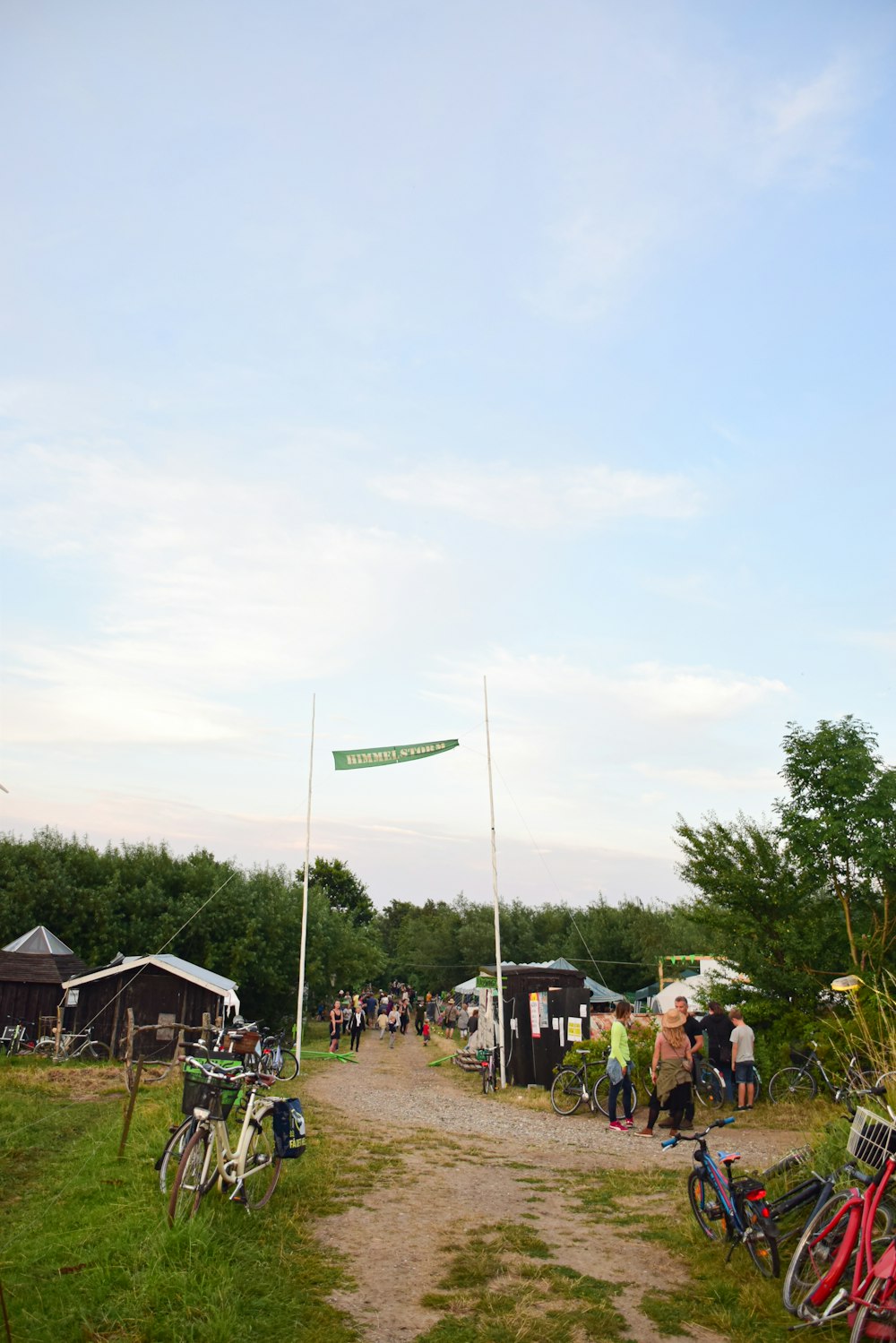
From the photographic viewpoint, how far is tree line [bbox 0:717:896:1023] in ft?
52.7

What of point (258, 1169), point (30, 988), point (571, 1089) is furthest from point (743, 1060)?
point (30, 988)

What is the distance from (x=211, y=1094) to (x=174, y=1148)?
951mm

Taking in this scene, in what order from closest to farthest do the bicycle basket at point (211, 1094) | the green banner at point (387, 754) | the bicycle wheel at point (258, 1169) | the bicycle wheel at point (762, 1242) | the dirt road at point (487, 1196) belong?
the dirt road at point (487, 1196), the bicycle wheel at point (762, 1242), the bicycle basket at point (211, 1094), the bicycle wheel at point (258, 1169), the green banner at point (387, 754)

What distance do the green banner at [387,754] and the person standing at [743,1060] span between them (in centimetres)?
956

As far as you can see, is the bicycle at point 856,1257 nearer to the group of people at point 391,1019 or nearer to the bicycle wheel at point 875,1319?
the bicycle wheel at point 875,1319

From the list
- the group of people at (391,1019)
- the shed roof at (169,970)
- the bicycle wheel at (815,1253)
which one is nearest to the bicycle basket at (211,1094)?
the bicycle wheel at (815,1253)

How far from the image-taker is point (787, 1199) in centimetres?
614

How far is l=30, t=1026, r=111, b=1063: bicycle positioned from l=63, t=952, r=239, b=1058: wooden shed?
253 millimetres

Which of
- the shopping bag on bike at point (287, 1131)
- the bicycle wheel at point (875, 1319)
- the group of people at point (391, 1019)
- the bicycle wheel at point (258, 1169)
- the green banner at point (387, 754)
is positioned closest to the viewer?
A: the bicycle wheel at point (875, 1319)

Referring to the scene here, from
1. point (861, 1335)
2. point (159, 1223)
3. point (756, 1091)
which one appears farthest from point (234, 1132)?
point (756, 1091)

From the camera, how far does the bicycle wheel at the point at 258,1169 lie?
7.14 meters

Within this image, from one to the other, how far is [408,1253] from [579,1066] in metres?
9.29

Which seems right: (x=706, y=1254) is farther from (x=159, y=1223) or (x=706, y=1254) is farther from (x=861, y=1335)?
(x=159, y=1223)

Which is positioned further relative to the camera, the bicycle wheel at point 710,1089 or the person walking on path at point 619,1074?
the bicycle wheel at point 710,1089
